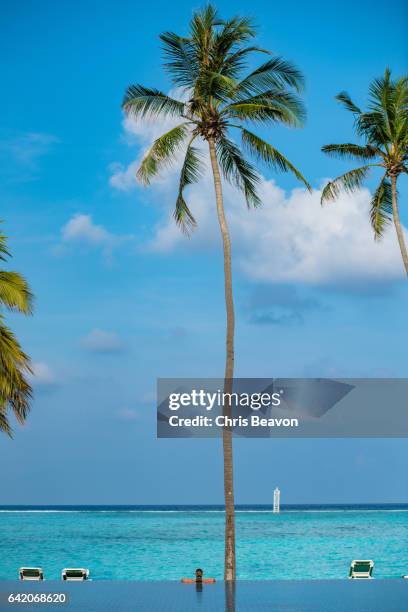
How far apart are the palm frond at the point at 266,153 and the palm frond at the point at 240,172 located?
0.34 meters

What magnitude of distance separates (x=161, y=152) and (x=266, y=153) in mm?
1367

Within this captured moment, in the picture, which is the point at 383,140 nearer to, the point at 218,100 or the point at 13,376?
the point at 218,100

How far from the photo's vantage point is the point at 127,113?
12352 millimetres

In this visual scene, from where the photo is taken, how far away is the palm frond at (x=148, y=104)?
12.3 metres

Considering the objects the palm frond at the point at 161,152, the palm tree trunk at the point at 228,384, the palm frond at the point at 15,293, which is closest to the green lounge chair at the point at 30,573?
the palm tree trunk at the point at 228,384

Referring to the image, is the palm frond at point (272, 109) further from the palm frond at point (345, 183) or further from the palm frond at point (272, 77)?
the palm frond at point (345, 183)

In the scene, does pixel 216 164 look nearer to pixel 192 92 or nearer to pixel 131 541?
pixel 192 92

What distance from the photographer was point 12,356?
10227 mm

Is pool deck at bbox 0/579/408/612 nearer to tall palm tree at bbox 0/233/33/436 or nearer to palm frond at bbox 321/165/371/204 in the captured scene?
tall palm tree at bbox 0/233/33/436

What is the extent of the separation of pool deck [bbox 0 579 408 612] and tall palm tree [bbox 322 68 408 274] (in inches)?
203

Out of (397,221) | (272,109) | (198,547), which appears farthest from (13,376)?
(198,547)

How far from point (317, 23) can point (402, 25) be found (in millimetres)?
3558

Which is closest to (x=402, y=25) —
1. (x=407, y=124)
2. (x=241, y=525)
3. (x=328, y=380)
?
(x=407, y=124)

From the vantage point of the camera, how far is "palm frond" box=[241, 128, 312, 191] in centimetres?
1198
